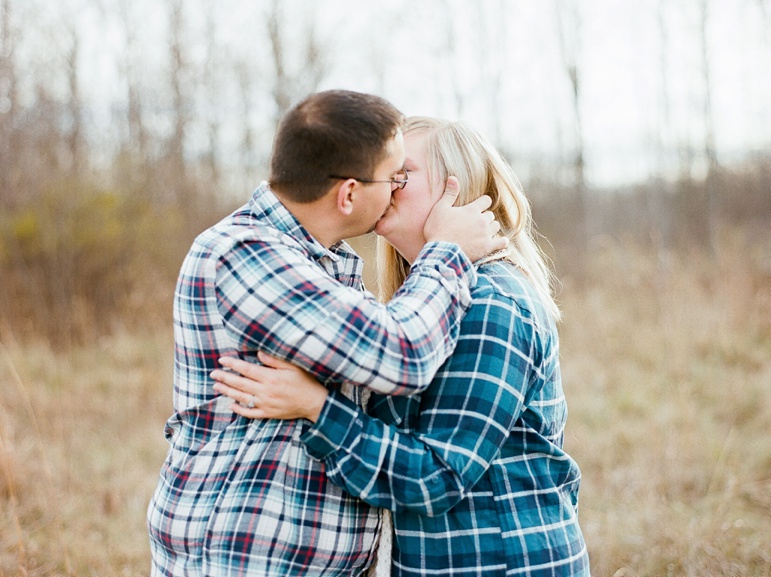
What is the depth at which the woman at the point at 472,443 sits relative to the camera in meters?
1.63

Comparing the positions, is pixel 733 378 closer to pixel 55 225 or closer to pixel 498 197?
pixel 498 197

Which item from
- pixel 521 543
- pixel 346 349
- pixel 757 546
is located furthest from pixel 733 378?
pixel 346 349

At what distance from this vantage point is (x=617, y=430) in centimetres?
567

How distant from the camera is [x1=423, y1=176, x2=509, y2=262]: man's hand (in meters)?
1.92

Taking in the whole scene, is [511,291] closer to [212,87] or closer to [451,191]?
[451,191]

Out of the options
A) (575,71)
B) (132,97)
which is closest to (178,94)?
(132,97)

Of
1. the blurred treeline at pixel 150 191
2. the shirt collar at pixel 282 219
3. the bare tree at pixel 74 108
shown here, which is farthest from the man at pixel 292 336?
the bare tree at pixel 74 108

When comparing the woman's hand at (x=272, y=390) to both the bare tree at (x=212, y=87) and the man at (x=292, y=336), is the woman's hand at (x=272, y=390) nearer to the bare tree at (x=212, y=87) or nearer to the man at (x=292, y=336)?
the man at (x=292, y=336)

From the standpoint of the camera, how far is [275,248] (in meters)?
1.66

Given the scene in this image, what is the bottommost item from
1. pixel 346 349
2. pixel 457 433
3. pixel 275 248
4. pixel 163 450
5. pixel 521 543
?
pixel 163 450

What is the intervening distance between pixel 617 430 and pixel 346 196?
4.53m

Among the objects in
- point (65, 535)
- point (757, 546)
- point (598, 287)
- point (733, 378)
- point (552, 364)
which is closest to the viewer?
point (552, 364)

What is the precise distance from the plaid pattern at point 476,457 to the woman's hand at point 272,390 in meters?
0.05

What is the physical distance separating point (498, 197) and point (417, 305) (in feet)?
2.29
